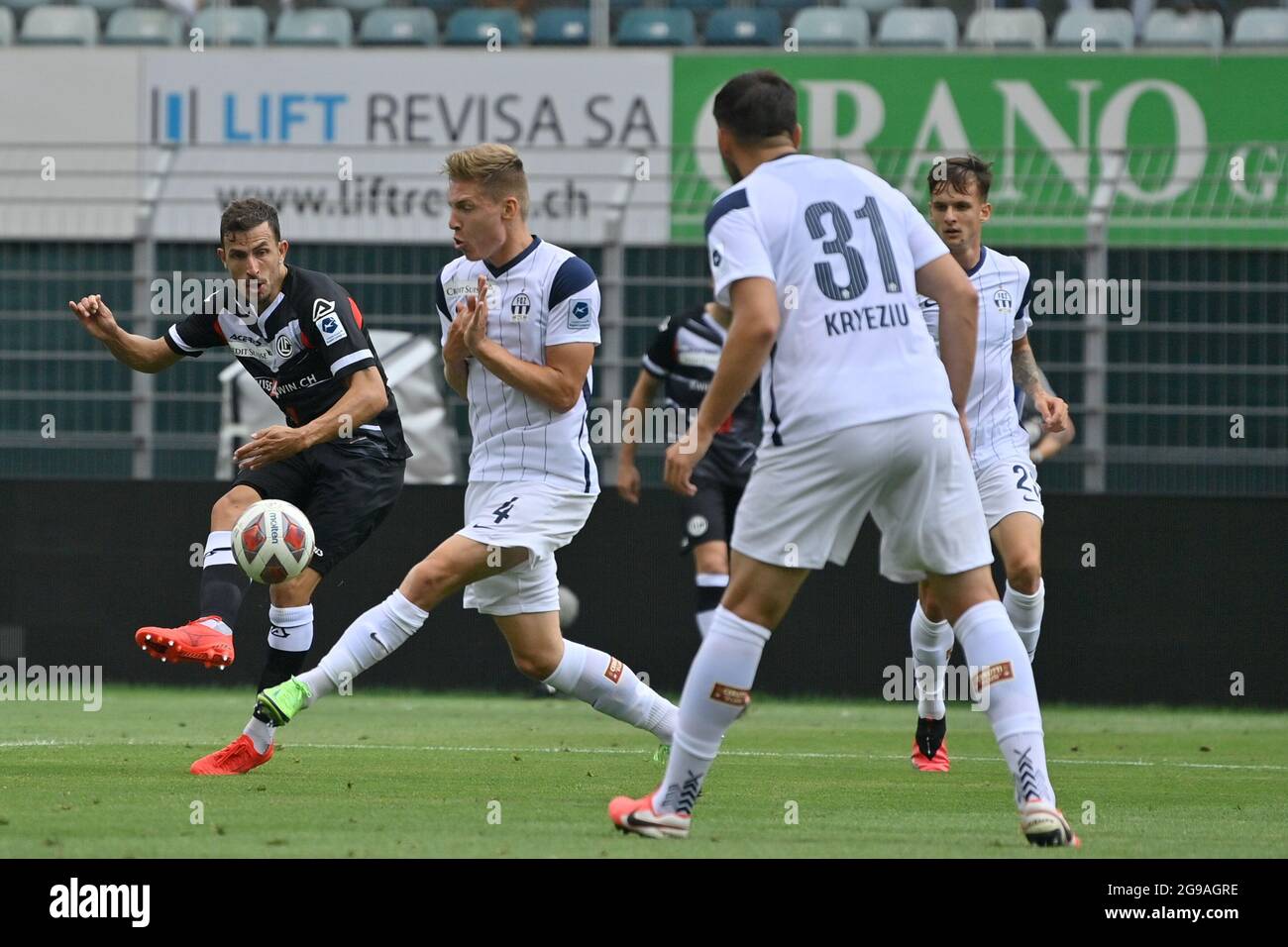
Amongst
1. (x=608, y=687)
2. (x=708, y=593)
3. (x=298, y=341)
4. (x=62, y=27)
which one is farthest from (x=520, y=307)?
(x=62, y=27)

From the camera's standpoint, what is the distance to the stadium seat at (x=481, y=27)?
16.3m

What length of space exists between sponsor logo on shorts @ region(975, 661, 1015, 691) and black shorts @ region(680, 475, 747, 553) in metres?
5.79

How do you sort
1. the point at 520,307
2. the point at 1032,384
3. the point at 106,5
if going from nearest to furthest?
1. the point at 520,307
2. the point at 1032,384
3. the point at 106,5

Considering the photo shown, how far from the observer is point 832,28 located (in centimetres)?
1557

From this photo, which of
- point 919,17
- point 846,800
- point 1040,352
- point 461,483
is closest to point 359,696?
point 461,483

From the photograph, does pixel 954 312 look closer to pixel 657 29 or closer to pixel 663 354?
pixel 663 354

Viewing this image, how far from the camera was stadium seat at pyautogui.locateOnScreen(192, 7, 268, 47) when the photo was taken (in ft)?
52.3

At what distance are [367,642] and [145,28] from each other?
1053 centimetres

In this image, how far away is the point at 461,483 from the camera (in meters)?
12.7

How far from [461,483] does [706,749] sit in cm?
747

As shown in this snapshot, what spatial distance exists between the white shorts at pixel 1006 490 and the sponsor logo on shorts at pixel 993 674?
2.78 metres

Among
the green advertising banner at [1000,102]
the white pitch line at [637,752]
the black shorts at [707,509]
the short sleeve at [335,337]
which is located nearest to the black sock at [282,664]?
the white pitch line at [637,752]

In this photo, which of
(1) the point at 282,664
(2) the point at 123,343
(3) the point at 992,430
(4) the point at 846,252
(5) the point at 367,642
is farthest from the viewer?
(3) the point at 992,430

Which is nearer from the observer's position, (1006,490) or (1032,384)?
(1006,490)
